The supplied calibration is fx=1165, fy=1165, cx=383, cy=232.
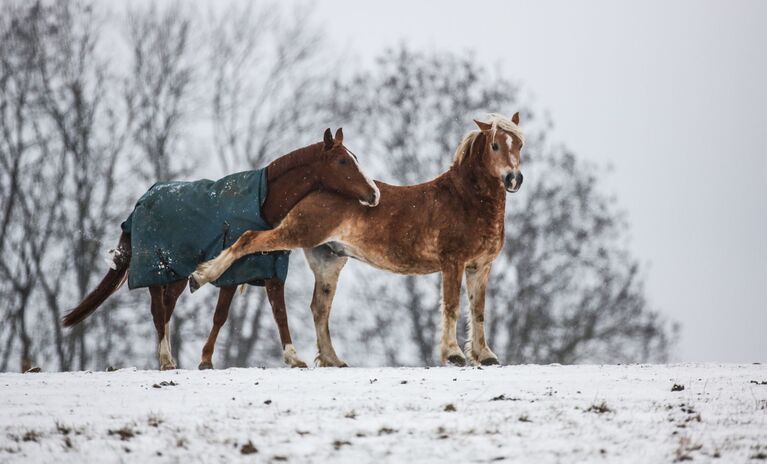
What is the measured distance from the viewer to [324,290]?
1288cm

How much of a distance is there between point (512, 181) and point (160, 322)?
4.29 m

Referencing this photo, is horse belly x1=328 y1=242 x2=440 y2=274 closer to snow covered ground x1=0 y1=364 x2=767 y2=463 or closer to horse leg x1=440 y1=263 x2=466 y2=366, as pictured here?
horse leg x1=440 y1=263 x2=466 y2=366

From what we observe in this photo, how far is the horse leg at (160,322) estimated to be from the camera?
42.3 feet

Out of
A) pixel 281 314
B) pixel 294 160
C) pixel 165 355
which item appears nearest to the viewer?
pixel 281 314

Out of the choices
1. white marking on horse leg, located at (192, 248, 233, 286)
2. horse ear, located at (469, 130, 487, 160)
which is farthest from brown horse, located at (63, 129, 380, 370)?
horse ear, located at (469, 130, 487, 160)

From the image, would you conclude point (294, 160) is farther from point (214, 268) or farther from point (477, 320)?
point (477, 320)

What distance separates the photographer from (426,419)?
7680 mm

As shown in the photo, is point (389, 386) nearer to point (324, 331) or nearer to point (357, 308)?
point (324, 331)

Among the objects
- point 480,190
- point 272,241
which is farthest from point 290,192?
point 480,190

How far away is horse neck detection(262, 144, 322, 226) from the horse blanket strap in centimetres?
9

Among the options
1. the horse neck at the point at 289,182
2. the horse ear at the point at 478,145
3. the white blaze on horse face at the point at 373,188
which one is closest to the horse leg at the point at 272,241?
the horse neck at the point at 289,182

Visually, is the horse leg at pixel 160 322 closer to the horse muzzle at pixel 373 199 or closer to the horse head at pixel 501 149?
the horse muzzle at pixel 373 199

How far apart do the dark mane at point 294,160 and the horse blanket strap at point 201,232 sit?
0.14m

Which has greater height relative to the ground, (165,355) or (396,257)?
(396,257)
